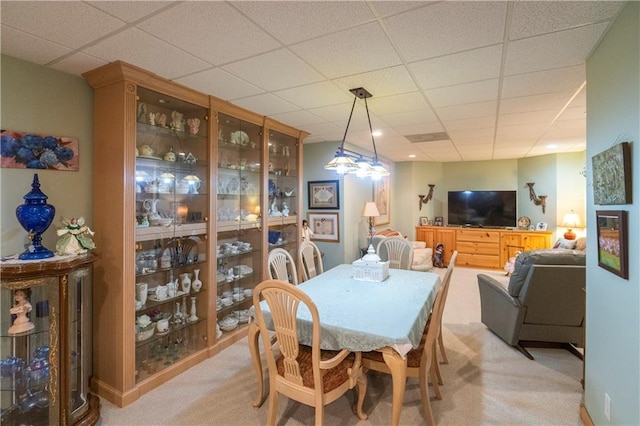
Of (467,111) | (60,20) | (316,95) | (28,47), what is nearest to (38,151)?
(28,47)

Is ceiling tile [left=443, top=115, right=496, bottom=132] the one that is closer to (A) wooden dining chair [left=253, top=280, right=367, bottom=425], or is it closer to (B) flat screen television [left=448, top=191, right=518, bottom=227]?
(A) wooden dining chair [left=253, top=280, right=367, bottom=425]

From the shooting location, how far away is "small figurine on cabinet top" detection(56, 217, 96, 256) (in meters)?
2.01

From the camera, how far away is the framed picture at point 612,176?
1.46m

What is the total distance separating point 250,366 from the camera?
282 centimetres

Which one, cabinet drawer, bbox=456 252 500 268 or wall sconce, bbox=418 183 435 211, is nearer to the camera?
cabinet drawer, bbox=456 252 500 268

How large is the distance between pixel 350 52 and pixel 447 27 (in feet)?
1.92

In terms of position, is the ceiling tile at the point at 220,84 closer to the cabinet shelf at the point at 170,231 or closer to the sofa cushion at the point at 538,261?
the cabinet shelf at the point at 170,231

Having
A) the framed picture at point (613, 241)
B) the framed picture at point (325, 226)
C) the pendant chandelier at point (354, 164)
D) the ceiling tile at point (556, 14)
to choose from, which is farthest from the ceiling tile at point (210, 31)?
the framed picture at point (325, 226)

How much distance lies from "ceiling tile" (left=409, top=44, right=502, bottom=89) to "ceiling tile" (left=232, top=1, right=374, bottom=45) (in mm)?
742

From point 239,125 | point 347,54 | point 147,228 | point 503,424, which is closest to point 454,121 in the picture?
point 347,54

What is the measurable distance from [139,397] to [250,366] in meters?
0.88

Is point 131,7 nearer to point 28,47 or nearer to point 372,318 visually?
point 28,47

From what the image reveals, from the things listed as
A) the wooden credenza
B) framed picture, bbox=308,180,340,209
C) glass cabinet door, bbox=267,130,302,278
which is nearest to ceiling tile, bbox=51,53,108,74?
glass cabinet door, bbox=267,130,302,278

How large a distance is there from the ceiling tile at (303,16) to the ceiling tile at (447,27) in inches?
8.1
